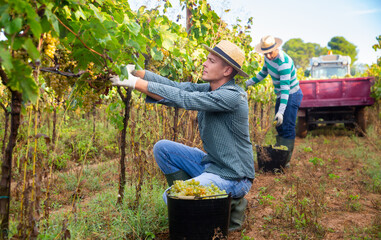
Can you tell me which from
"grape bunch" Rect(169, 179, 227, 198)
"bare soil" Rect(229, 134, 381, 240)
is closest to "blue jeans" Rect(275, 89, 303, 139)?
"bare soil" Rect(229, 134, 381, 240)

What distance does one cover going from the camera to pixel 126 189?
3.35 metres

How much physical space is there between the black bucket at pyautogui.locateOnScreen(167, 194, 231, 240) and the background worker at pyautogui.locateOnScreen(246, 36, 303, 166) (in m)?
2.56

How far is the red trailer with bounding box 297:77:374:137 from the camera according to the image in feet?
27.7

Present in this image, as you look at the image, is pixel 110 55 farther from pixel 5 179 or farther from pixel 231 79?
pixel 231 79

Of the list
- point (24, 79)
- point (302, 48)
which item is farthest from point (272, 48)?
point (302, 48)

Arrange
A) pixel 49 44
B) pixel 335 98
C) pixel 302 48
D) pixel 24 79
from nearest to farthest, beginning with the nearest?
1. pixel 24 79
2. pixel 49 44
3. pixel 335 98
4. pixel 302 48

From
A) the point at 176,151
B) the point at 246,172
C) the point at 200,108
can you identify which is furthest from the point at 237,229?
the point at 200,108

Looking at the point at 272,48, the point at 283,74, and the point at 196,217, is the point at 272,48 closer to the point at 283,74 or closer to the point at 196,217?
the point at 283,74

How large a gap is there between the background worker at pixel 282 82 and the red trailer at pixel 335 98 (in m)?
3.72

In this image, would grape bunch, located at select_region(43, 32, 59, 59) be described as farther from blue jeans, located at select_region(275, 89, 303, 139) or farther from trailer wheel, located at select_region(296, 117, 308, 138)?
trailer wheel, located at select_region(296, 117, 308, 138)

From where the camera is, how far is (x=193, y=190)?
2.27 m

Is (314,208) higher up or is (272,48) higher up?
(272,48)

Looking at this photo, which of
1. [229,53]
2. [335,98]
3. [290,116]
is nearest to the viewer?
[229,53]

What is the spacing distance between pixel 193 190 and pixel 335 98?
7339mm
